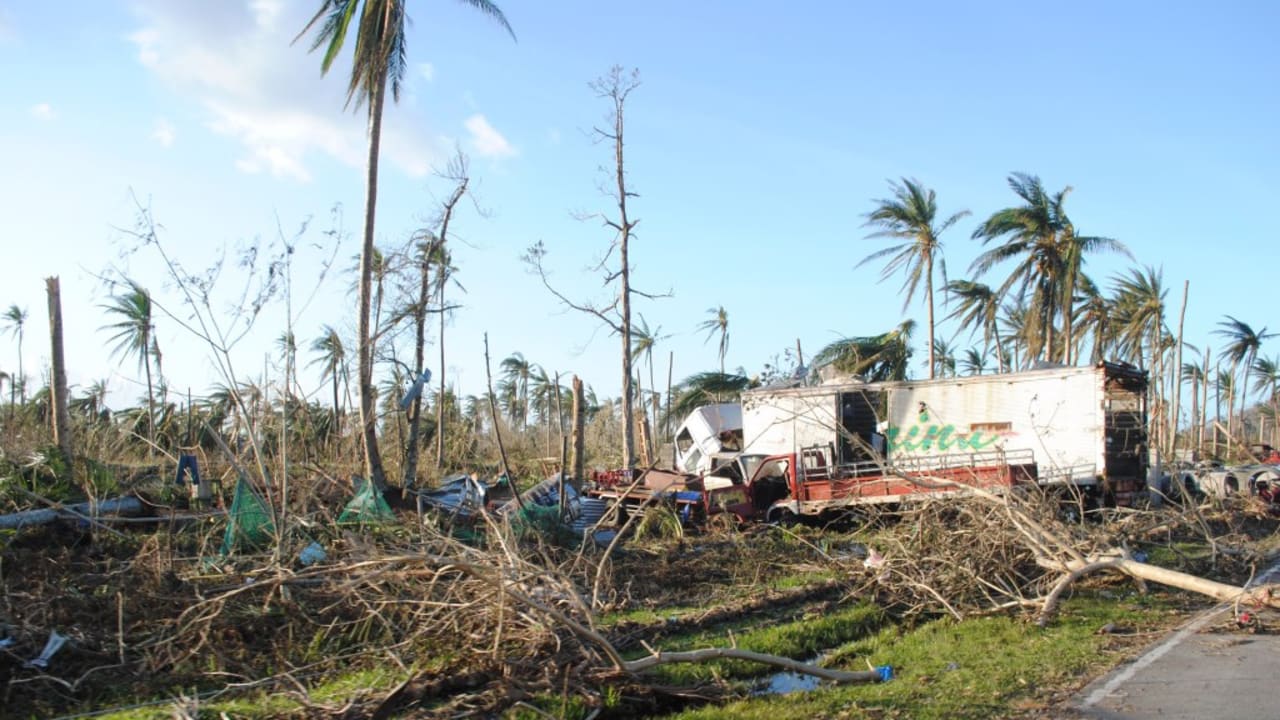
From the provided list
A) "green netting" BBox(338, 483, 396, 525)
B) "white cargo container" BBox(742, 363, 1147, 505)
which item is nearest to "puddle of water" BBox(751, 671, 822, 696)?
"green netting" BBox(338, 483, 396, 525)

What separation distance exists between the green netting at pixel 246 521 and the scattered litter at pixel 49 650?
8.96 ft

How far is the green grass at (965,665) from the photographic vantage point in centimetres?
695

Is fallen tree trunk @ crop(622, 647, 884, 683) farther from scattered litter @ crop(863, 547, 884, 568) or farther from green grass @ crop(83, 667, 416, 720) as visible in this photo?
scattered litter @ crop(863, 547, 884, 568)

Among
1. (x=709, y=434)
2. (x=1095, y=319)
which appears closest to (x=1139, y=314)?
(x=1095, y=319)

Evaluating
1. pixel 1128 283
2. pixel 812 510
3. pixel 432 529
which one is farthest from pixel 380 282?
pixel 1128 283

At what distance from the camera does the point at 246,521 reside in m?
11.3

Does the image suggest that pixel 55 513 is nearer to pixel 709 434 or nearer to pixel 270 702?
pixel 270 702

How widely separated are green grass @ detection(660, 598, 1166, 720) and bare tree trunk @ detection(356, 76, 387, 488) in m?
11.1

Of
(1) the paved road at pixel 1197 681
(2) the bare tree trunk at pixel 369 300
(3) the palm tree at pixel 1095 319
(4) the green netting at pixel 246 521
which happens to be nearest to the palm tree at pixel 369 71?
(2) the bare tree trunk at pixel 369 300

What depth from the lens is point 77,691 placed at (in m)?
7.54

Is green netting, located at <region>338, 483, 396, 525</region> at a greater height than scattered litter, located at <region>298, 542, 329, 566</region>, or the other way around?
green netting, located at <region>338, 483, 396, 525</region>

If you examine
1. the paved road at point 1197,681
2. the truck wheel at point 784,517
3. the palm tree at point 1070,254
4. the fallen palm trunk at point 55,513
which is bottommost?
the truck wheel at point 784,517

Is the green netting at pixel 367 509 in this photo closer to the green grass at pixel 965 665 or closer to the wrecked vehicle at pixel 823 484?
the green grass at pixel 965 665

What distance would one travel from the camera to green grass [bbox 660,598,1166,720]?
695 centimetres
